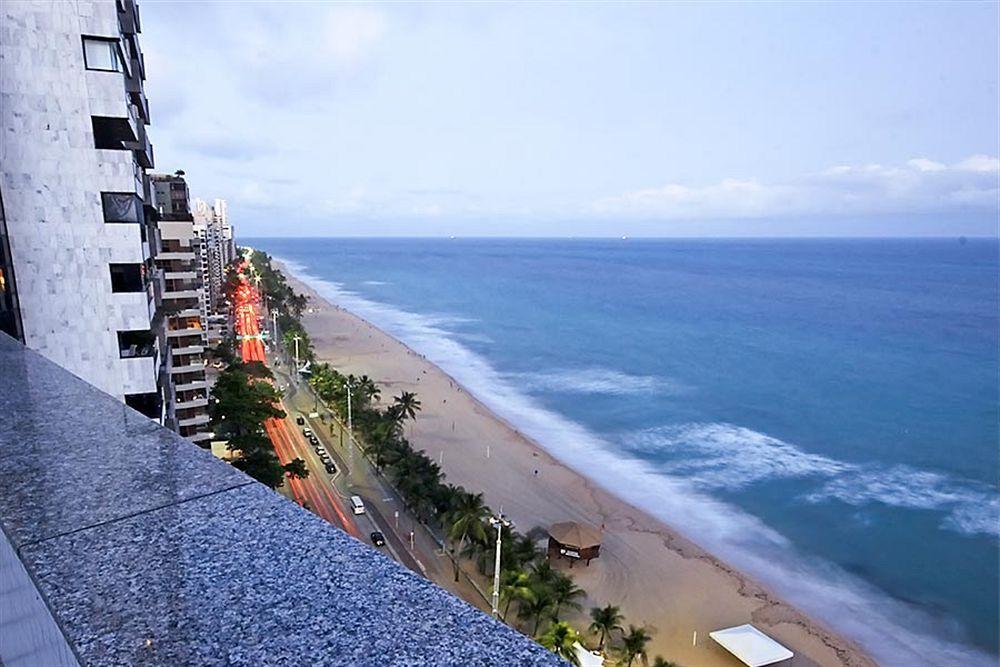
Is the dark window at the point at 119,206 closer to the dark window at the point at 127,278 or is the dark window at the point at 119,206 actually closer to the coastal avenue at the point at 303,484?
the dark window at the point at 127,278

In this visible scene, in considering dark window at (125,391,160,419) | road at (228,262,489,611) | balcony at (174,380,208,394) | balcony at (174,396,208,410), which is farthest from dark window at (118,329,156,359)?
balcony at (174,380,208,394)

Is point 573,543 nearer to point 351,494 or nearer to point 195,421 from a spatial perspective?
point 351,494

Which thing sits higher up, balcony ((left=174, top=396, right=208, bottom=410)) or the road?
balcony ((left=174, top=396, right=208, bottom=410))

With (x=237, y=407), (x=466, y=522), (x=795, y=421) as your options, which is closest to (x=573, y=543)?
(x=466, y=522)

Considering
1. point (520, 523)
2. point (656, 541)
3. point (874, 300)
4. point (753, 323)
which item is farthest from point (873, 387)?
point (874, 300)

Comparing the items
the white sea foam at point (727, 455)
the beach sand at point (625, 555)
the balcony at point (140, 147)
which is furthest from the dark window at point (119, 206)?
the white sea foam at point (727, 455)

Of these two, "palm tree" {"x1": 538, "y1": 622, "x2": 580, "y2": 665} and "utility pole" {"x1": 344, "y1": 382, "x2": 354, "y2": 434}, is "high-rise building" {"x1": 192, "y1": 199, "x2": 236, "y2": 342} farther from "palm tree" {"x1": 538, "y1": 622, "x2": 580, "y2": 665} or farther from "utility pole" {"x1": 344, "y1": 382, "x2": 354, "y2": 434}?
"palm tree" {"x1": 538, "y1": 622, "x2": 580, "y2": 665}
